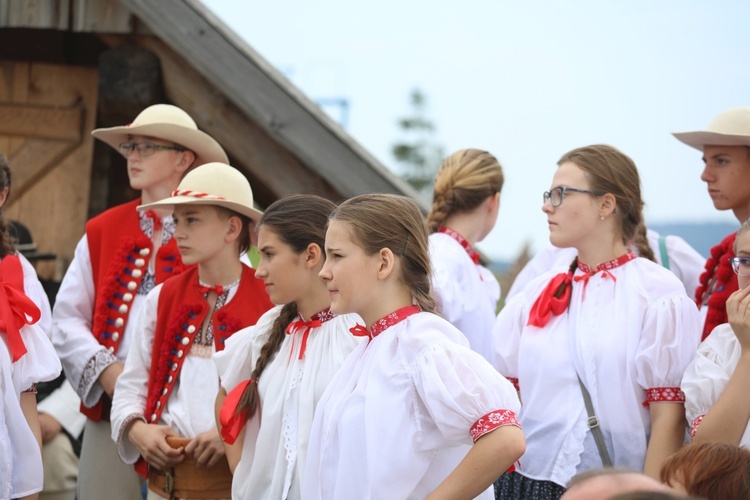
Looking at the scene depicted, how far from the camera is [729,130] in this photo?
4.25 meters

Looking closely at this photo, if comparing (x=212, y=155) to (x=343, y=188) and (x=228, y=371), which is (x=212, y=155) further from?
(x=228, y=371)

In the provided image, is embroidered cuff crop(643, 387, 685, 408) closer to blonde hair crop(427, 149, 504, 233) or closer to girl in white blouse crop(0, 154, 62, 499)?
blonde hair crop(427, 149, 504, 233)

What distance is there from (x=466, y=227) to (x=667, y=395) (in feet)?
5.28

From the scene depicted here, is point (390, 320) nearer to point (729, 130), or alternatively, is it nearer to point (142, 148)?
point (729, 130)

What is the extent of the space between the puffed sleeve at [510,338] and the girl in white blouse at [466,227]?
0.65m

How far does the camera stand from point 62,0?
19.4ft

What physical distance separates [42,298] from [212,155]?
133 cm

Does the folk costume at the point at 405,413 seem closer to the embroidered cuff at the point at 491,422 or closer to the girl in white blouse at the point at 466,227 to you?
the embroidered cuff at the point at 491,422

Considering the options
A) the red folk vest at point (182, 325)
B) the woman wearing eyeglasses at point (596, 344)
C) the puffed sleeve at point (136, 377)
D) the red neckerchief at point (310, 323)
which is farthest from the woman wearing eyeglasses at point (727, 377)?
the puffed sleeve at point (136, 377)

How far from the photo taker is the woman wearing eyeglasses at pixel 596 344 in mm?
3535

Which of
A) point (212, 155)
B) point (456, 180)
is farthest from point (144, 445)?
point (456, 180)

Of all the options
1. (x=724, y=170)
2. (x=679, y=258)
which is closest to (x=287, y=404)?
(x=724, y=170)

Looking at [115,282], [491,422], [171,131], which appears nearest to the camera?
[491,422]

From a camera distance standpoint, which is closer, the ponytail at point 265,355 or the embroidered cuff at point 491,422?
the embroidered cuff at point 491,422
